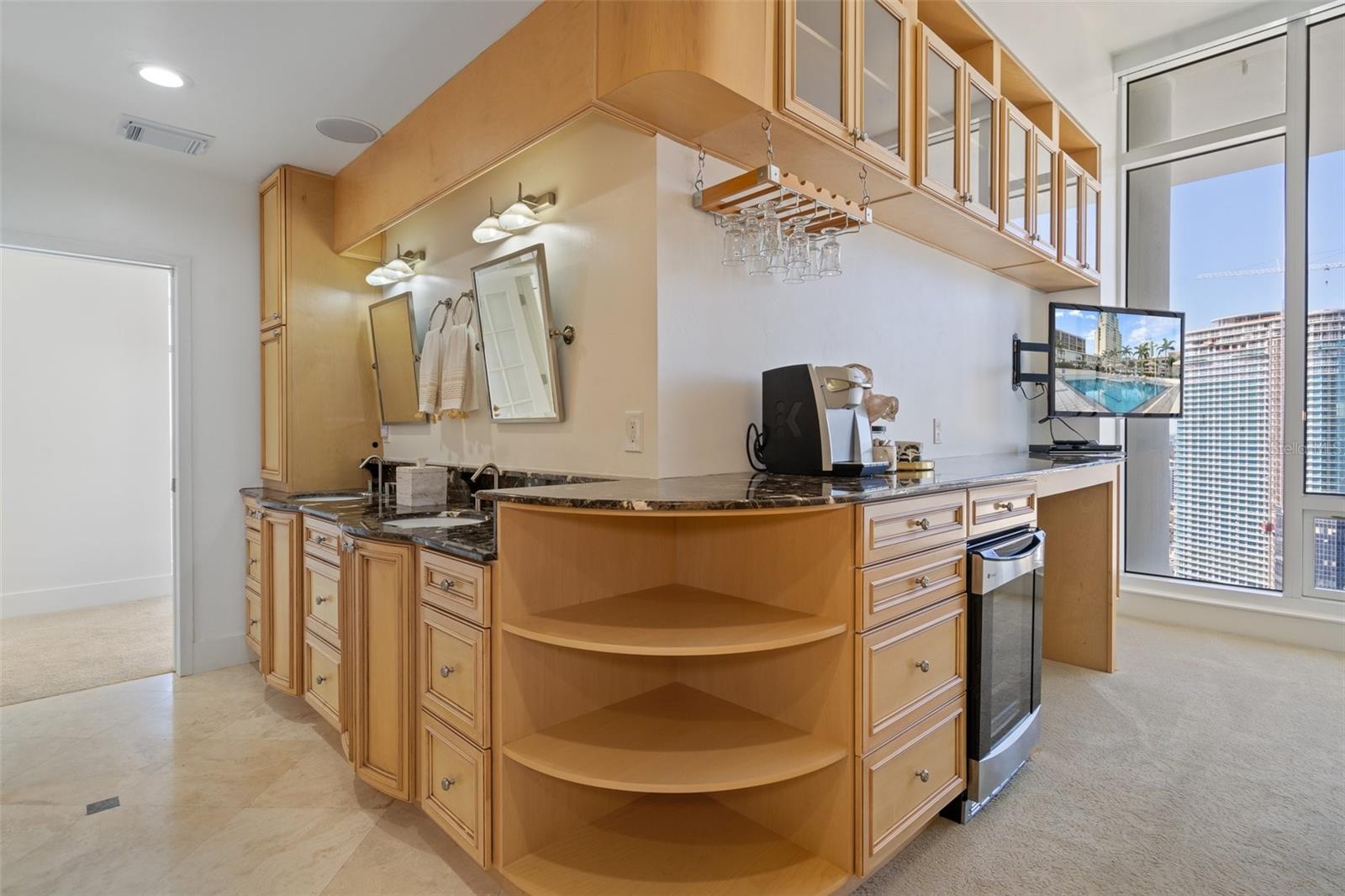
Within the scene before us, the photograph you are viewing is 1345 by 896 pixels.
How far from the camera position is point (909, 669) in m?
1.77

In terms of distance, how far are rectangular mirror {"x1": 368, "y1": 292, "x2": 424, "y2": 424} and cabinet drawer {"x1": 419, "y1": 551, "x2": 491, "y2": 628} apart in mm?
1673

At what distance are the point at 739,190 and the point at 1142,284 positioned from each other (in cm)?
390

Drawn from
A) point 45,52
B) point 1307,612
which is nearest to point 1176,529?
point 1307,612

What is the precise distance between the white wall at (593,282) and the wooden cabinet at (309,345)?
1.21 metres

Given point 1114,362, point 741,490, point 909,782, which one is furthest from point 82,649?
point 1114,362

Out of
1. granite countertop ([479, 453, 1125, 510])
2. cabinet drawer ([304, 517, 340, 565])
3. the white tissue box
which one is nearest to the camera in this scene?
granite countertop ([479, 453, 1125, 510])

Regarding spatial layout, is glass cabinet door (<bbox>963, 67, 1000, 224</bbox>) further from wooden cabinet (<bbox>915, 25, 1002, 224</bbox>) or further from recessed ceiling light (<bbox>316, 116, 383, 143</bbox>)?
recessed ceiling light (<bbox>316, 116, 383, 143</bbox>)

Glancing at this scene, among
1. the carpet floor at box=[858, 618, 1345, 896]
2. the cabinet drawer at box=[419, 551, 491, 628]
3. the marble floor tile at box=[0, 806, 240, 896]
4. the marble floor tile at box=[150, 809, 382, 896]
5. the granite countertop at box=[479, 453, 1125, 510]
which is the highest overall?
the granite countertop at box=[479, 453, 1125, 510]

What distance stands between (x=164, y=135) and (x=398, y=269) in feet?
3.82

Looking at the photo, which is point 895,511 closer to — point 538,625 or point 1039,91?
point 538,625

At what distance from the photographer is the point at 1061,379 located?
3.56 metres

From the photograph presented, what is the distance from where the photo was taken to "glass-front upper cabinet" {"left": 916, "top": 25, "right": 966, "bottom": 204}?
2.39 meters

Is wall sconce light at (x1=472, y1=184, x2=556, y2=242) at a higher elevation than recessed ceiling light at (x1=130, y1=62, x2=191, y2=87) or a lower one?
lower

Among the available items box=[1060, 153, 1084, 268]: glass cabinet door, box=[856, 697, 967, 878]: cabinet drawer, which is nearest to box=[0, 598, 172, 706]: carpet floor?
box=[856, 697, 967, 878]: cabinet drawer
